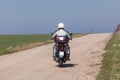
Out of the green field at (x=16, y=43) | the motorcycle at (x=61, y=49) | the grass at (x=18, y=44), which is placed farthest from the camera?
the green field at (x=16, y=43)

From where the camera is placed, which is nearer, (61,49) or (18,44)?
(61,49)

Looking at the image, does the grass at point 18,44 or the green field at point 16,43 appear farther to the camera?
the green field at point 16,43

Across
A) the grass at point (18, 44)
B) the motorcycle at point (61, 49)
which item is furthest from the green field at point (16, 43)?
the motorcycle at point (61, 49)

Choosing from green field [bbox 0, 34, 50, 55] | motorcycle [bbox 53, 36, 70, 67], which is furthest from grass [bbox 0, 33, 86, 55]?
motorcycle [bbox 53, 36, 70, 67]

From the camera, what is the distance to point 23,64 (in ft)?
65.8

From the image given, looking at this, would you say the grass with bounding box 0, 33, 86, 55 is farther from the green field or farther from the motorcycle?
the motorcycle

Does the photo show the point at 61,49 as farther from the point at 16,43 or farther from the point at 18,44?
the point at 16,43

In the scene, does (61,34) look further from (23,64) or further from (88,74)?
(88,74)

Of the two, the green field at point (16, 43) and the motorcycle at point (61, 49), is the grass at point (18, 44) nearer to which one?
the green field at point (16, 43)

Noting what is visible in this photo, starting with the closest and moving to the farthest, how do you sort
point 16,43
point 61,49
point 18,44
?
point 61,49
point 18,44
point 16,43

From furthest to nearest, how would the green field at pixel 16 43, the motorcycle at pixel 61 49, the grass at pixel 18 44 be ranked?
1. the green field at pixel 16 43
2. the grass at pixel 18 44
3. the motorcycle at pixel 61 49

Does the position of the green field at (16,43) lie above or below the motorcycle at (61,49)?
below

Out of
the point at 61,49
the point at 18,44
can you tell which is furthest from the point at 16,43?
the point at 61,49

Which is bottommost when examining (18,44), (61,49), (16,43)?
(16,43)
